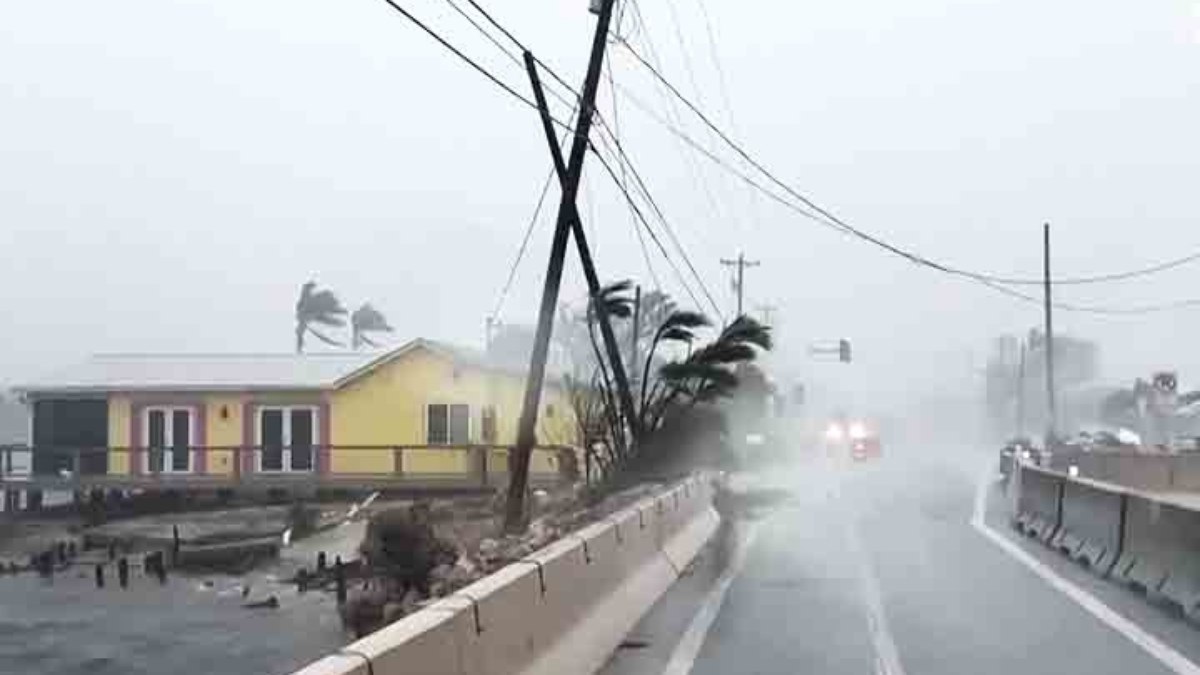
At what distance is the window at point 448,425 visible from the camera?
5044cm

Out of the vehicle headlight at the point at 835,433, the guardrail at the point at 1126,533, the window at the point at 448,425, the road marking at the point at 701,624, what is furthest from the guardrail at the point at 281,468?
the vehicle headlight at the point at 835,433

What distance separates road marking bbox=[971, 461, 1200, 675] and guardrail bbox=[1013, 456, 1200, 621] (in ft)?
1.75

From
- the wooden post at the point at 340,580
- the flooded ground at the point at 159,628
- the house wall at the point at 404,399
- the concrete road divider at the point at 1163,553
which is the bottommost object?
the flooded ground at the point at 159,628

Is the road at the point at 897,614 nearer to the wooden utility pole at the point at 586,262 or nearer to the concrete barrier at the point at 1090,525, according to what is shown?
the concrete barrier at the point at 1090,525

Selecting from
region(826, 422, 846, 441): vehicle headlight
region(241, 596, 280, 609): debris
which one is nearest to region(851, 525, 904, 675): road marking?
region(241, 596, 280, 609): debris

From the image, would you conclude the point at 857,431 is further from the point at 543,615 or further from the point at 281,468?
the point at 543,615

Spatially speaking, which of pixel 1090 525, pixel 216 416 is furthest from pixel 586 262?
pixel 216 416

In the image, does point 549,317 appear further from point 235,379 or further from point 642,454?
point 235,379

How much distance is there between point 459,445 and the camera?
48875 millimetres

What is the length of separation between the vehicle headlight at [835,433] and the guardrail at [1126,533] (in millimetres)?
53482

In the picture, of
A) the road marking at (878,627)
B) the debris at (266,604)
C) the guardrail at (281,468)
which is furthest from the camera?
the guardrail at (281,468)

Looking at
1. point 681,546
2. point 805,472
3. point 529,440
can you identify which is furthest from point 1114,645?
point 805,472

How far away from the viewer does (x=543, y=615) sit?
415 inches

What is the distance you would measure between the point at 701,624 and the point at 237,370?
40520 mm
